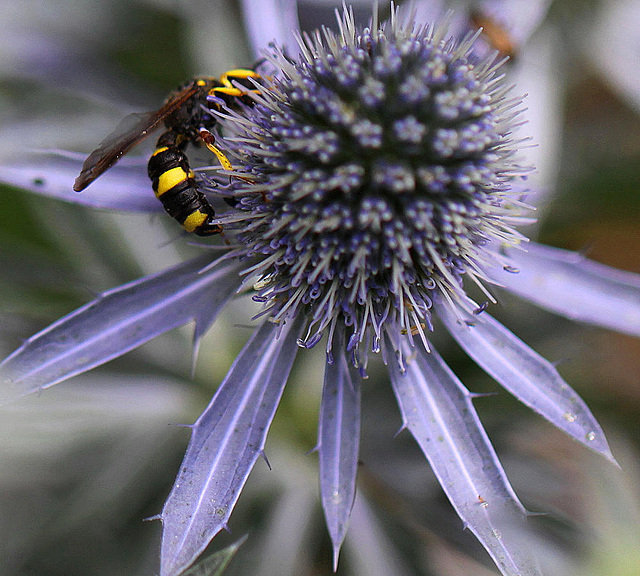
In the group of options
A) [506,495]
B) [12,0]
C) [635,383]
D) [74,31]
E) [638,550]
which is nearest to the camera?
[638,550]

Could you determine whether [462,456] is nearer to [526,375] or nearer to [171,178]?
[526,375]

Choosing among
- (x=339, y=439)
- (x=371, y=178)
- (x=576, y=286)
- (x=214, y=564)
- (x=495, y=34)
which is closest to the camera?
(x=214, y=564)

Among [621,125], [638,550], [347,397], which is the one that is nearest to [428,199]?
[347,397]

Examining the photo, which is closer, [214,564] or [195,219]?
[214,564]

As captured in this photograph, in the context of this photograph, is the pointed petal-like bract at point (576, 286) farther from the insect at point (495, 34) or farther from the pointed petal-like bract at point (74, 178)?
the pointed petal-like bract at point (74, 178)

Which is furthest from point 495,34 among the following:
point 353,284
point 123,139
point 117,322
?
point 117,322

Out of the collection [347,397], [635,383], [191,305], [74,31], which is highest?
[74,31]

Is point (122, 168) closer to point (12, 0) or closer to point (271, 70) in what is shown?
point (271, 70)
